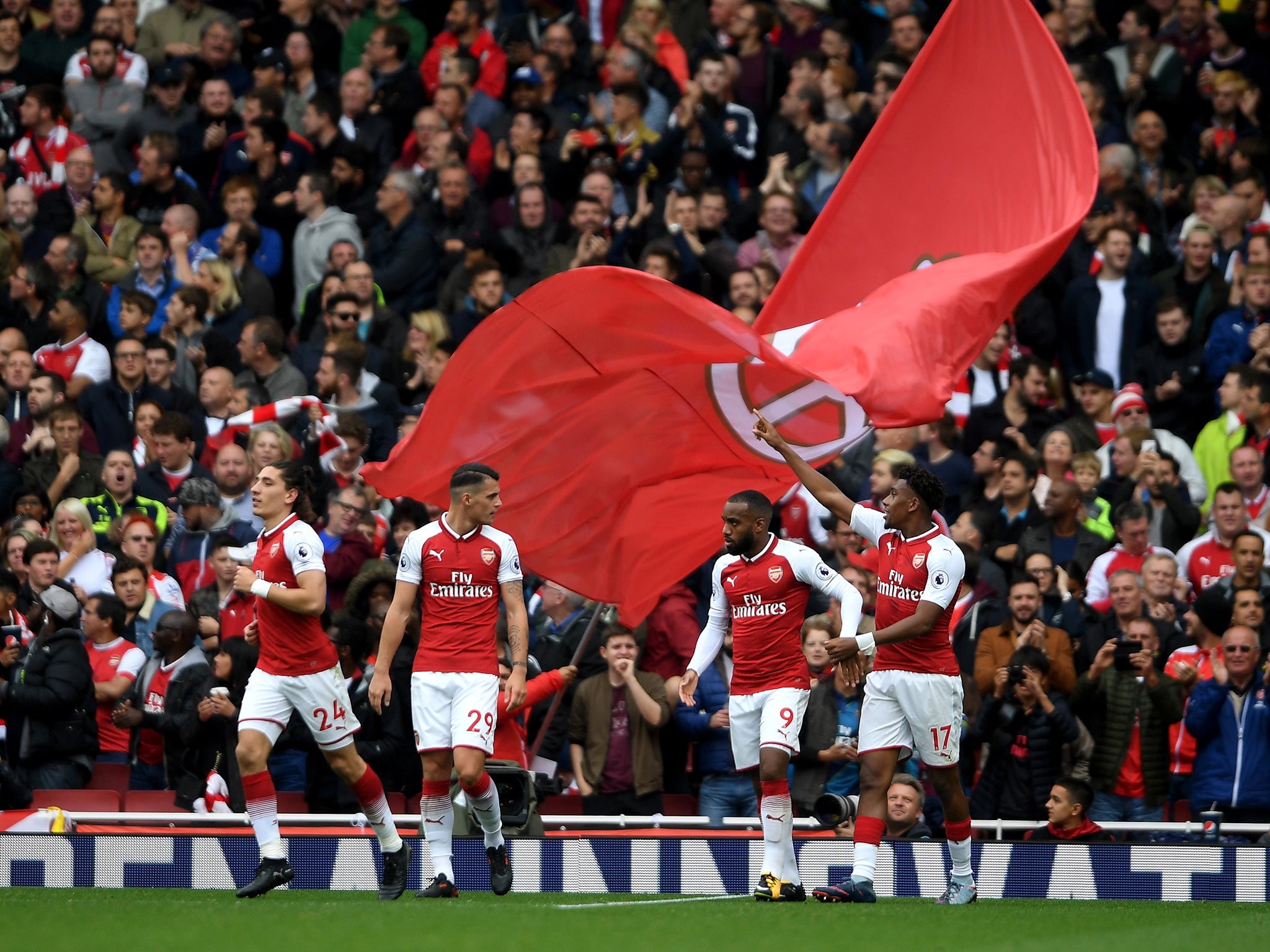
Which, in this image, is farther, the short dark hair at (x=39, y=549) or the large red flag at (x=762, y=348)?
the short dark hair at (x=39, y=549)

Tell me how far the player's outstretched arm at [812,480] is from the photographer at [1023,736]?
208cm

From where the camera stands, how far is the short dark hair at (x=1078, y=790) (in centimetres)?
1220

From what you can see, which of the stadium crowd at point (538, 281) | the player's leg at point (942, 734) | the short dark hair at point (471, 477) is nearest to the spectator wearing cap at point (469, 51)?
the stadium crowd at point (538, 281)

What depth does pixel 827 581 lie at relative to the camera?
37.1ft

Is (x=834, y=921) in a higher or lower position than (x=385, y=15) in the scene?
lower

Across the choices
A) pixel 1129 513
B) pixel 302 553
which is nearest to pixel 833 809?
pixel 302 553

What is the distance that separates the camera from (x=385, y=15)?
69.8 ft

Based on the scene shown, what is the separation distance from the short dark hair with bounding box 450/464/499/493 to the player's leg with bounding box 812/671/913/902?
7.72 feet

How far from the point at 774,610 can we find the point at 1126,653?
9.33 feet

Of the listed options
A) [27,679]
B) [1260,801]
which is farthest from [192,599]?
[1260,801]

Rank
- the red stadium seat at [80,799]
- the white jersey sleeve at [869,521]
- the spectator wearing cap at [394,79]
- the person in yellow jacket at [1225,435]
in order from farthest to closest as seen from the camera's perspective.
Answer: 1. the spectator wearing cap at [394,79]
2. the person in yellow jacket at [1225,435]
3. the red stadium seat at [80,799]
4. the white jersey sleeve at [869,521]

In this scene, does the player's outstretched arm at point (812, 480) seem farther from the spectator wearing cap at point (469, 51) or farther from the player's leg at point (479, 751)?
the spectator wearing cap at point (469, 51)

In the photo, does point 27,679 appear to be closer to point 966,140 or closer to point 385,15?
point 966,140

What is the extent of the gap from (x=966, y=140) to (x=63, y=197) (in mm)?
9473
